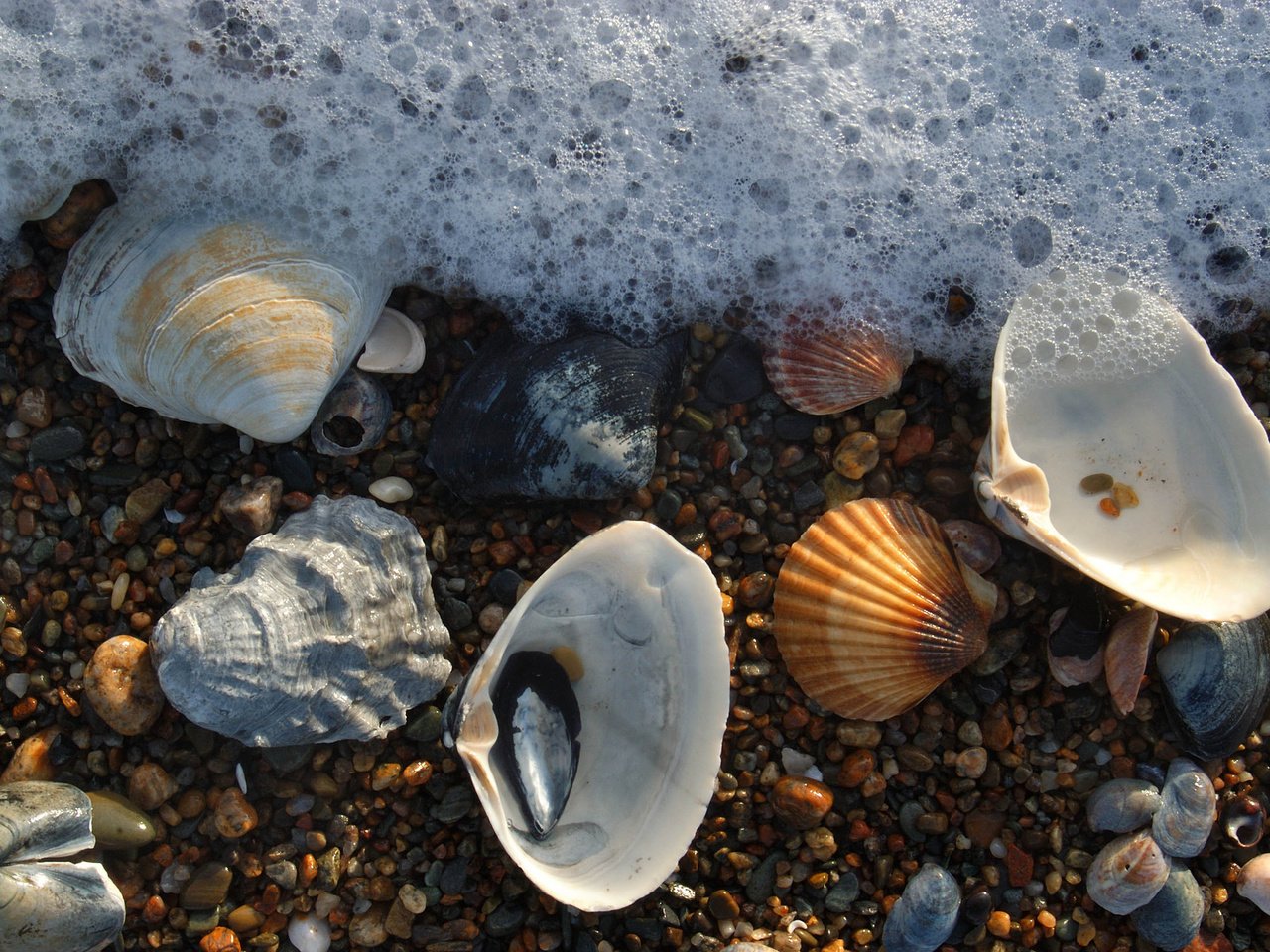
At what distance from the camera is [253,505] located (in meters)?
2.57

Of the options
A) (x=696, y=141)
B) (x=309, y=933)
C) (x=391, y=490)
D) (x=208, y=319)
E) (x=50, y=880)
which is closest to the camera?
(x=50, y=880)

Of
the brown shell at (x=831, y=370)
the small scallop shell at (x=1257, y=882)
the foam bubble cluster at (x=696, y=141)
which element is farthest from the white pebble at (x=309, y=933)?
the small scallop shell at (x=1257, y=882)

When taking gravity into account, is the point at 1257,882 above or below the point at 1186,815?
below

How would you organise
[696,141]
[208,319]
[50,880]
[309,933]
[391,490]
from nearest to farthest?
[50,880]
[208,319]
[309,933]
[391,490]
[696,141]

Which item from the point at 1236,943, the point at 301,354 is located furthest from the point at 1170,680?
the point at 301,354

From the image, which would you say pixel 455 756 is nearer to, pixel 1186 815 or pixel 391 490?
pixel 391 490

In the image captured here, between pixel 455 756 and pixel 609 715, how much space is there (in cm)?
45

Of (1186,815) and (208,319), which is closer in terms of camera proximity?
(208,319)

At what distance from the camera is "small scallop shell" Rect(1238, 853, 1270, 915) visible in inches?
103

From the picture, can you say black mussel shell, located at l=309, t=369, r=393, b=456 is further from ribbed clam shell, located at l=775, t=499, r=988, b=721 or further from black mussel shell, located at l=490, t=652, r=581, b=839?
ribbed clam shell, located at l=775, t=499, r=988, b=721

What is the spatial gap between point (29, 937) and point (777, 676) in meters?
2.03

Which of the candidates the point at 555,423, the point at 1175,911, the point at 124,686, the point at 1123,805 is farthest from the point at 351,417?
the point at 1175,911

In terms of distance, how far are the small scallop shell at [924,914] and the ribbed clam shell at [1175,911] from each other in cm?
55

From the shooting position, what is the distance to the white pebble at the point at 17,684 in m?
2.56
